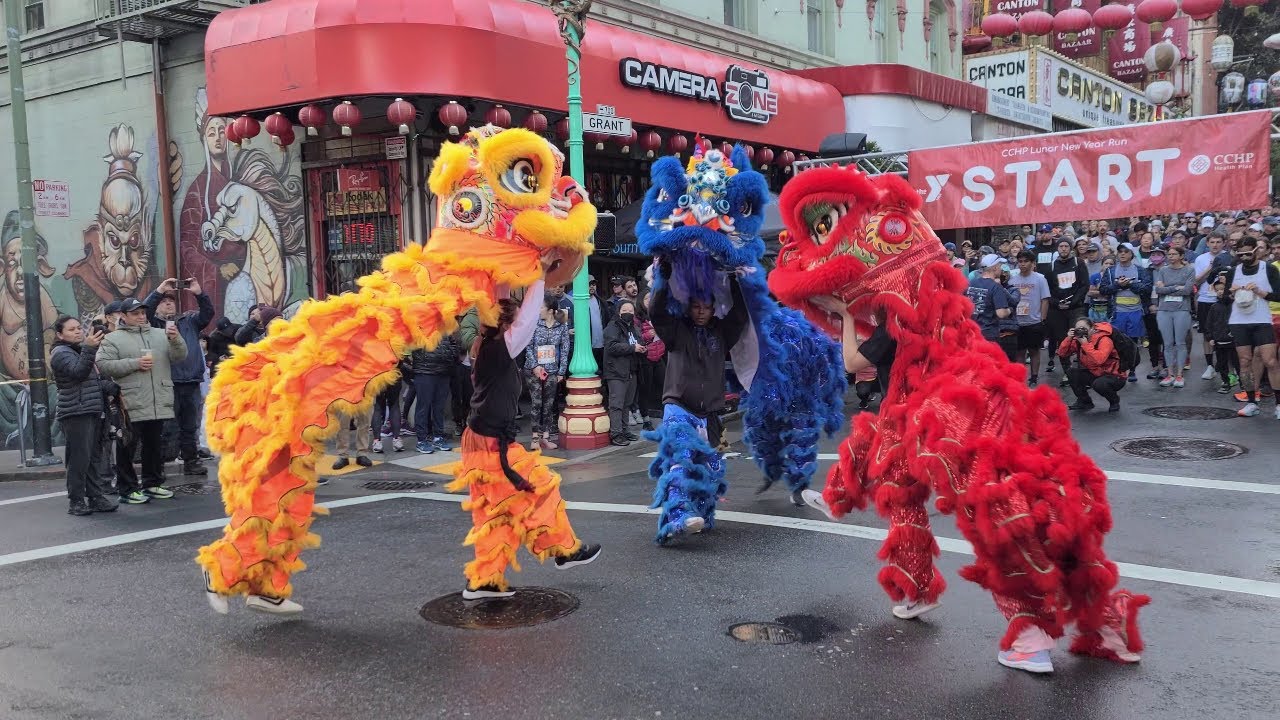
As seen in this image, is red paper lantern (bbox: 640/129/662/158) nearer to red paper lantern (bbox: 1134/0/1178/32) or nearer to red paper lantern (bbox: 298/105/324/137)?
red paper lantern (bbox: 298/105/324/137)

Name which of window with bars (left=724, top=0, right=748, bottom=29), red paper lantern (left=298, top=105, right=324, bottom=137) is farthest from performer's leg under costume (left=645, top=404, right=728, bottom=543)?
window with bars (left=724, top=0, right=748, bottom=29)

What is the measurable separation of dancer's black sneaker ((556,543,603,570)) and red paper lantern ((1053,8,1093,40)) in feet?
65.9

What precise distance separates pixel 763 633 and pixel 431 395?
6.61 metres

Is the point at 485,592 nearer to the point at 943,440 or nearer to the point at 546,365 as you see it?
the point at 943,440

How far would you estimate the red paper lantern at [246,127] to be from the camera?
1217cm

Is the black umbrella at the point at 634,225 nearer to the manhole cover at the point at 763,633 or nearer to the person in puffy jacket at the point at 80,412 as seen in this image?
the person in puffy jacket at the point at 80,412

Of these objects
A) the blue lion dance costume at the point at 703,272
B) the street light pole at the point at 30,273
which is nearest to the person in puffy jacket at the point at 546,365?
the blue lion dance costume at the point at 703,272

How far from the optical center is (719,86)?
52.5 ft

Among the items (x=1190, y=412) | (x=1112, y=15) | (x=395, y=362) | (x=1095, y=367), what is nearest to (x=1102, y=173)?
(x=1095, y=367)

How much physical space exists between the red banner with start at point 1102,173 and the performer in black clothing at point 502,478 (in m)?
11.0

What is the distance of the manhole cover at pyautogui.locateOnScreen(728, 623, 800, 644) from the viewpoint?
458cm

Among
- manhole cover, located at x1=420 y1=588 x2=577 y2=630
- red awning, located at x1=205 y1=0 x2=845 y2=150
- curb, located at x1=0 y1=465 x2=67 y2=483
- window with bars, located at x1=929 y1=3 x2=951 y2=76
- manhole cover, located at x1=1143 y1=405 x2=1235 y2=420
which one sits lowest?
curb, located at x1=0 y1=465 x2=67 y2=483

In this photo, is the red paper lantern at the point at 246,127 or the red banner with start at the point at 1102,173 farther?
the red banner with start at the point at 1102,173

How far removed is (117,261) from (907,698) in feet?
50.2
